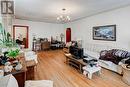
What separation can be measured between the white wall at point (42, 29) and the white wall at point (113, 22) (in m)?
3.05

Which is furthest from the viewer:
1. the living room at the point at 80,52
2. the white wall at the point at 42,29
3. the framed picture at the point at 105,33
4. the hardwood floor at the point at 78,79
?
the white wall at the point at 42,29

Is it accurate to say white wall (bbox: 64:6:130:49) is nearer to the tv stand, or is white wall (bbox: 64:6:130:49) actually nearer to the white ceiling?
the white ceiling

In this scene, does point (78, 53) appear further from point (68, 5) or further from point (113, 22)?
point (113, 22)

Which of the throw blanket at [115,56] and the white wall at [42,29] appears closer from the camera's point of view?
the throw blanket at [115,56]

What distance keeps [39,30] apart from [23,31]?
227cm

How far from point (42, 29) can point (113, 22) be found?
19.4 ft

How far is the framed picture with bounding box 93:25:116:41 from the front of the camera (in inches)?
202

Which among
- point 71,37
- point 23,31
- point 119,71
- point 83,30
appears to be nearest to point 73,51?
point 119,71

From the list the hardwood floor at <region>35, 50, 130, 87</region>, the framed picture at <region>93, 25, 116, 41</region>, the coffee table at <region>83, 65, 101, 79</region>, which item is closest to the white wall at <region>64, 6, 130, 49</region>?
the framed picture at <region>93, 25, 116, 41</region>

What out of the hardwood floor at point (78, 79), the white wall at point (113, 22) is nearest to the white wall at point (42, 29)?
the white wall at point (113, 22)

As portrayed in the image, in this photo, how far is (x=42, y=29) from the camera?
31.1 feet

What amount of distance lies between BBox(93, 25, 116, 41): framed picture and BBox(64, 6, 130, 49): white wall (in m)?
0.16

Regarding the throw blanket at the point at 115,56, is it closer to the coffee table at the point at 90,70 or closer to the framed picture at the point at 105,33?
the coffee table at the point at 90,70

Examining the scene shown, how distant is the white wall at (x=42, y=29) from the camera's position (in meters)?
8.77
